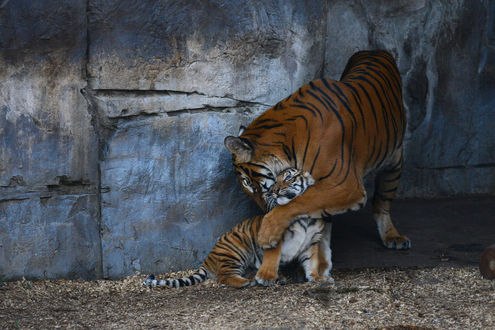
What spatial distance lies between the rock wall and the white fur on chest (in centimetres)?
48

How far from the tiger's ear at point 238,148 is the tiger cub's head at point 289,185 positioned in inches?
9.3

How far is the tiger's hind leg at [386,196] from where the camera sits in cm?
668

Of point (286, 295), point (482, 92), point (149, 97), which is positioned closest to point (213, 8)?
point (149, 97)

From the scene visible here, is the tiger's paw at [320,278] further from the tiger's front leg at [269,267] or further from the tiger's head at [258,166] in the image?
the tiger's head at [258,166]

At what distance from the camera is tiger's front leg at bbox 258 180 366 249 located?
5.56 m

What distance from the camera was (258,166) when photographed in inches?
227

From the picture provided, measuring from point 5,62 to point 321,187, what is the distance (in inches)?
76.4

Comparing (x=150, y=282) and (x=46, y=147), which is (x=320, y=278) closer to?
(x=150, y=282)

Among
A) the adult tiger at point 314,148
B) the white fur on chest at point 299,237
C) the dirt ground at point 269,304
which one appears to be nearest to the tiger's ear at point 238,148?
the adult tiger at point 314,148

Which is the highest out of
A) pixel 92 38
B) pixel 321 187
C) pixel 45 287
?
pixel 92 38

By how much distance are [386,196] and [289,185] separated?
130 centimetres

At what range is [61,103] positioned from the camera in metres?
5.50

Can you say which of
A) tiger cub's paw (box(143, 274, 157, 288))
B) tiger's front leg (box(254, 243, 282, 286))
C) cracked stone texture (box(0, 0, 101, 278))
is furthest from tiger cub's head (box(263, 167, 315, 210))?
cracked stone texture (box(0, 0, 101, 278))

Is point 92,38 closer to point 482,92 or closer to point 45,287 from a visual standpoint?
point 45,287
